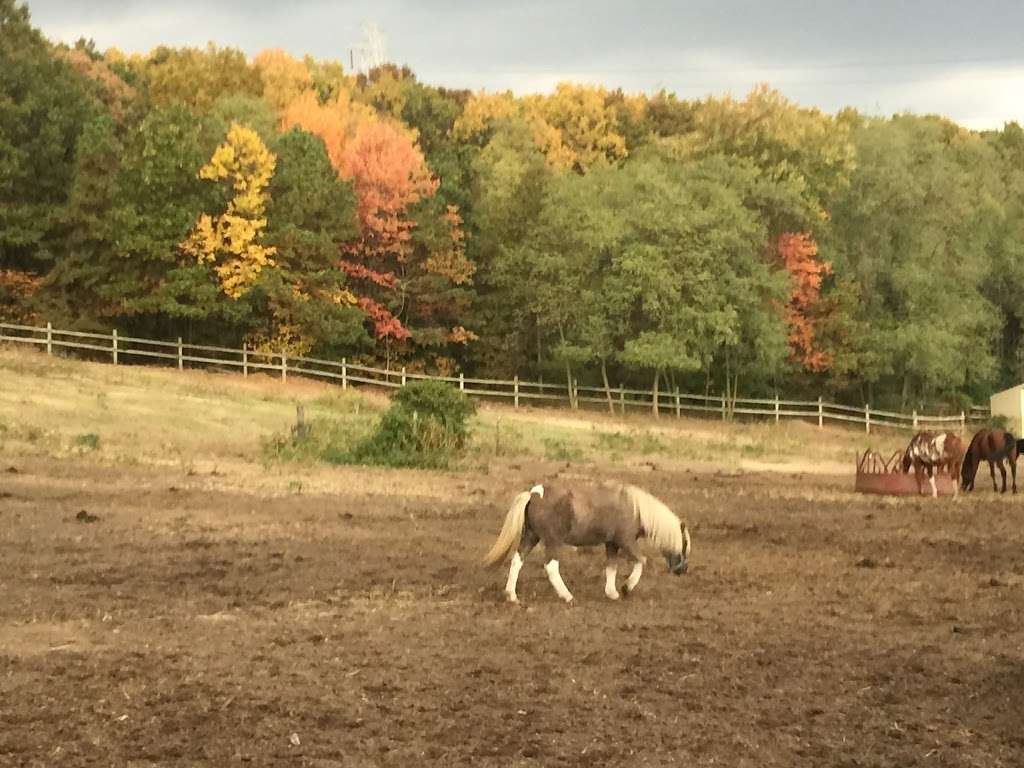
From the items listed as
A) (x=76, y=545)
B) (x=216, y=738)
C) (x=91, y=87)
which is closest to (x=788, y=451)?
(x=76, y=545)

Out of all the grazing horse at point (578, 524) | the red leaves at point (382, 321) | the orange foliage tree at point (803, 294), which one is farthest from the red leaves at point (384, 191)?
the grazing horse at point (578, 524)

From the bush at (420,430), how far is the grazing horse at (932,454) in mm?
8594

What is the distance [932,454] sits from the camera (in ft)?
69.5

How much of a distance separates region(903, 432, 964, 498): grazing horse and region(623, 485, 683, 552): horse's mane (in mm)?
11131

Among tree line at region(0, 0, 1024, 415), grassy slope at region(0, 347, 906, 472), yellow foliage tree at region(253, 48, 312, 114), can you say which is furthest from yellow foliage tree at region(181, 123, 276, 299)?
yellow foliage tree at region(253, 48, 312, 114)

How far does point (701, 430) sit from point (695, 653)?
34.6m

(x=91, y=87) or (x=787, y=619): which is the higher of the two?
(x=91, y=87)

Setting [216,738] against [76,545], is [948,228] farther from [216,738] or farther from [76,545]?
[216,738]

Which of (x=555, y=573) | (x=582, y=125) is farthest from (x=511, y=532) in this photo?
(x=582, y=125)

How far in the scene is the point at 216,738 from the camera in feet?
21.5

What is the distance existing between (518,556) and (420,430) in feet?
46.9

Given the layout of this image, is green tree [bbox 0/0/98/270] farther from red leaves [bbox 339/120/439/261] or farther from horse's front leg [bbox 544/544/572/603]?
horse's front leg [bbox 544/544/572/603]

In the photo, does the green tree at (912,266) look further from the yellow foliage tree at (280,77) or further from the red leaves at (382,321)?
the yellow foliage tree at (280,77)

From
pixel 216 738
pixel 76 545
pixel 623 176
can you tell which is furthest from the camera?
pixel 623 176
